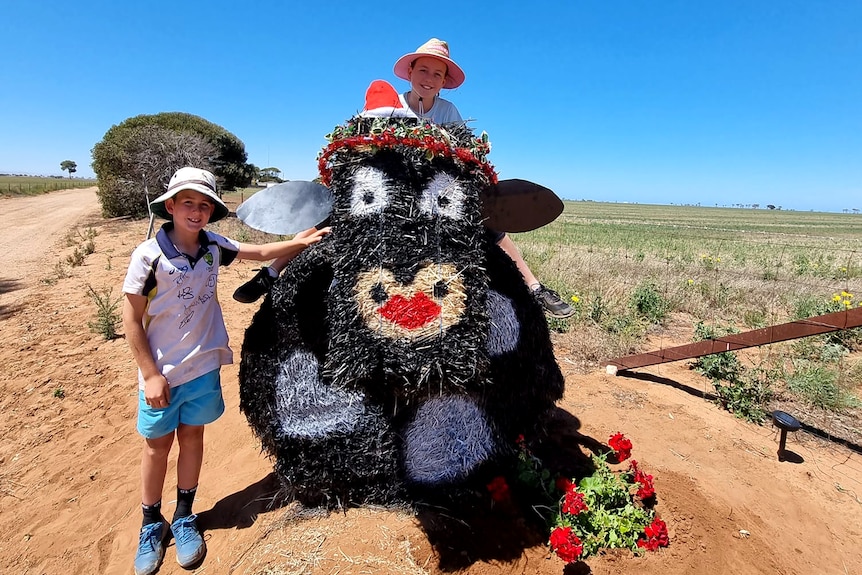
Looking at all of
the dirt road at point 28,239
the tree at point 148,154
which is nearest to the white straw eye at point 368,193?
the dirt road at point 28,239

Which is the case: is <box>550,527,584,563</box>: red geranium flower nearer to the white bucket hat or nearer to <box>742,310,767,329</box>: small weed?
the white bucket hat

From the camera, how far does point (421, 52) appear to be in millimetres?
2482

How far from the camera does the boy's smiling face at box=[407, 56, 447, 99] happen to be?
2.57 m

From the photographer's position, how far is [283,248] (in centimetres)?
231

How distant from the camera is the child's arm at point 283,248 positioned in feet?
7.42

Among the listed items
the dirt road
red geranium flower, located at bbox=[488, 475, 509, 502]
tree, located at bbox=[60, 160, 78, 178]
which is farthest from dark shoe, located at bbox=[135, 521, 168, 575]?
tree, located at bbox=[60, 160, 78, 178]

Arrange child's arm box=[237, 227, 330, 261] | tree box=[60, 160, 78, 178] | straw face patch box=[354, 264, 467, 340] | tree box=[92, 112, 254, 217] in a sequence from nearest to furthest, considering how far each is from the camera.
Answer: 1. straw face patch box=[354, 264, 467, 340]
2. child's arm box=[237, 227, 330, 261]
3. tree box=[92, 112, 254, 217]
4. tree box=[60, 160, 78, 178]

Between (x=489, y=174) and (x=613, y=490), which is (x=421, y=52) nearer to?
(x=489, y=174)

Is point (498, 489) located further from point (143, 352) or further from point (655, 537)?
point (143, 352)

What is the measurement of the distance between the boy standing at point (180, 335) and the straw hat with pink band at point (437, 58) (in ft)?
3.85

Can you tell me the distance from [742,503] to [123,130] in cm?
2452

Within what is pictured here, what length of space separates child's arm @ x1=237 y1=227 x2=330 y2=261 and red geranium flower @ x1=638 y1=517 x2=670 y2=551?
230 cm

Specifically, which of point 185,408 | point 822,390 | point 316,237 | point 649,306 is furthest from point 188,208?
point 649,306

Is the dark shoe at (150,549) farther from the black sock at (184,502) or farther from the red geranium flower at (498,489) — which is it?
the red geranium flower at (498,489)
